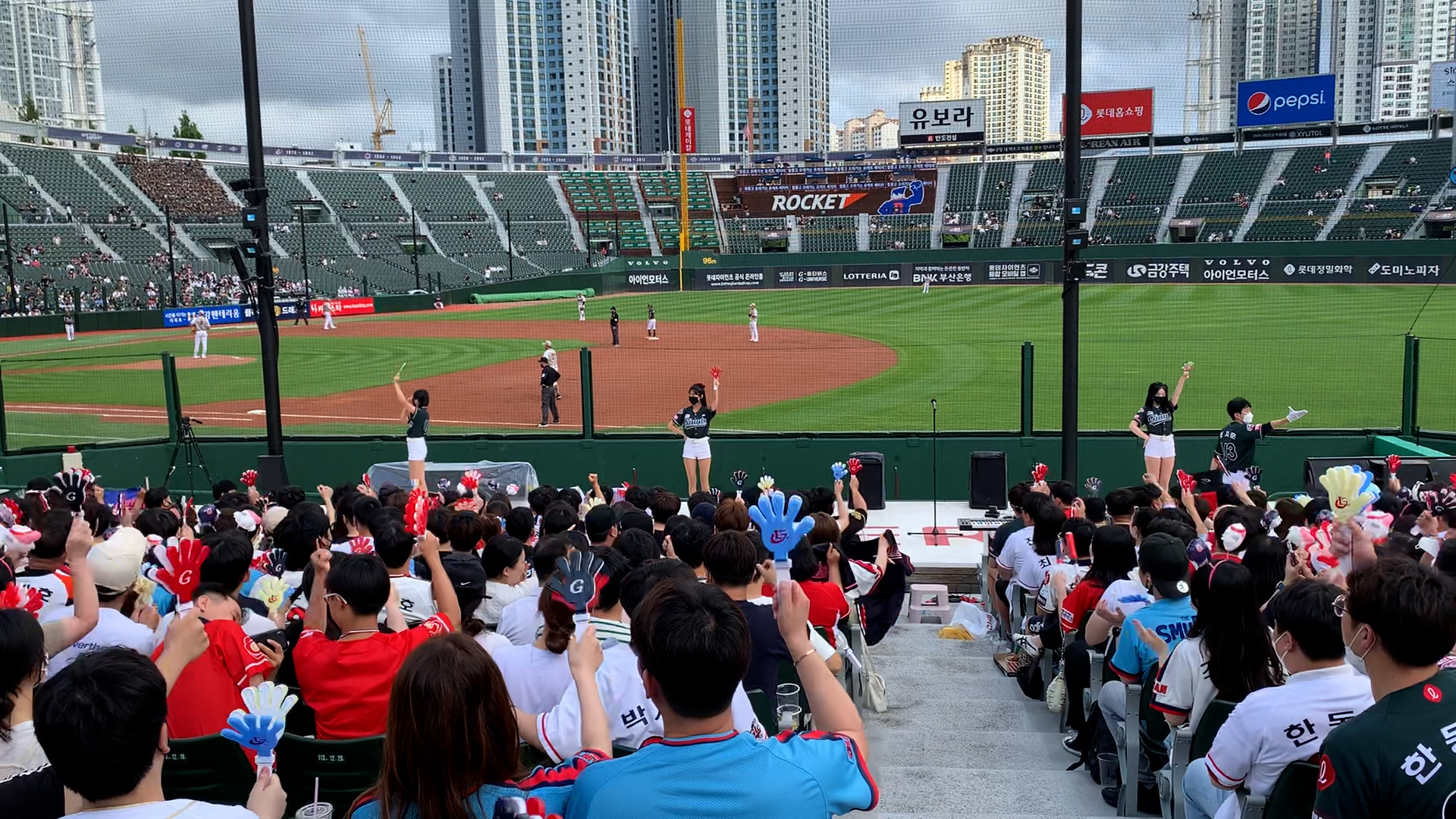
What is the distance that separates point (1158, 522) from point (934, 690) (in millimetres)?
1740

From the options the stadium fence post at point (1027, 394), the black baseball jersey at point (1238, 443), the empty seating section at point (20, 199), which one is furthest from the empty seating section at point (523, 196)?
the black baseball jersey at point (1238, 443)

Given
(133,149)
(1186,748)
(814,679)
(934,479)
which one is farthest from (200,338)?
(133,149)

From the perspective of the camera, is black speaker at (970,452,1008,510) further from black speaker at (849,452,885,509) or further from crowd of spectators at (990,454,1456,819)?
crowd of spectators at (990,454,1456,819)

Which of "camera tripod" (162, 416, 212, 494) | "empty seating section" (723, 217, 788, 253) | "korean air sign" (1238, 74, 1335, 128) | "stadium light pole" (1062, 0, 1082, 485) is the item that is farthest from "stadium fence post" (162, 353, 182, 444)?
"korean air sign" (1238, 74, 1335, 128)

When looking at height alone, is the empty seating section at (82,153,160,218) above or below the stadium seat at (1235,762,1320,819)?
above

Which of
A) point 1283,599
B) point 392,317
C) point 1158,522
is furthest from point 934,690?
point 392,317

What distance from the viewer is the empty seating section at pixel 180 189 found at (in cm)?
6224

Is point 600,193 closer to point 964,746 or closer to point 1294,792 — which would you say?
point 964,746

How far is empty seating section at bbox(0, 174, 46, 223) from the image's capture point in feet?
179

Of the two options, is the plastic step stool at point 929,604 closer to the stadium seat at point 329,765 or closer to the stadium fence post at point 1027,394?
the stadium fence post at point 1027,394

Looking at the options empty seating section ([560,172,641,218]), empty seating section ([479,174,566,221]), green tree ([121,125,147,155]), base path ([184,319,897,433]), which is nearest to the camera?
base path ([184,319,897,433])

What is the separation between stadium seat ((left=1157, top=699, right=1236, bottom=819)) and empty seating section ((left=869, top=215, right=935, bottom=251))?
61730 millimetres

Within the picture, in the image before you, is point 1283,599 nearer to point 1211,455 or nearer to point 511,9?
point 1211,455

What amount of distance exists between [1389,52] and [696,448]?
138 m
